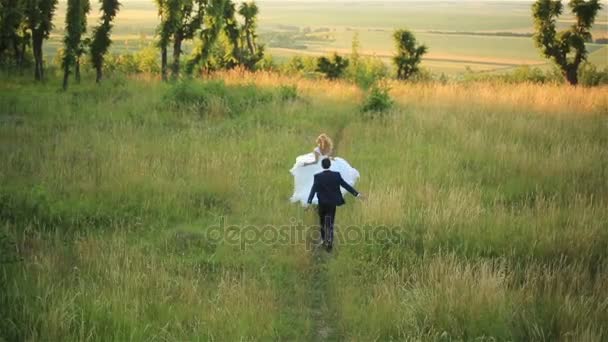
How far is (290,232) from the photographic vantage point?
8.32 m

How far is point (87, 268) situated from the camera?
21.7 feet

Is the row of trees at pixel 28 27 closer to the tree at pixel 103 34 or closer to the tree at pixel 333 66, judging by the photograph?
the tree at pixel 103 34

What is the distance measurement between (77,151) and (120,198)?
3052 mm

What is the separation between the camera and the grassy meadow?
566 cm

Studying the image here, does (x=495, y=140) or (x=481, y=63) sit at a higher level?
(x=481, y=63)

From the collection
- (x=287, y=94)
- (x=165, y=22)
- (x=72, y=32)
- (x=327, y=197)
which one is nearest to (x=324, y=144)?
(x=327, y=197)

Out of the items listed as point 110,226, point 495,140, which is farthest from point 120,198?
point 495,140

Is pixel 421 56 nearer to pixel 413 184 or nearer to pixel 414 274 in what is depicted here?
pixel 413 184

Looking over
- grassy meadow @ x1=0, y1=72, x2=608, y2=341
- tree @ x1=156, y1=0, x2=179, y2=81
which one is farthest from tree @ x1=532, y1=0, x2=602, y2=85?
tree @ x1=156, y1=0, x2=179, y2=81

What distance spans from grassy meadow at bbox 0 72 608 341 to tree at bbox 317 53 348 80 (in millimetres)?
17129

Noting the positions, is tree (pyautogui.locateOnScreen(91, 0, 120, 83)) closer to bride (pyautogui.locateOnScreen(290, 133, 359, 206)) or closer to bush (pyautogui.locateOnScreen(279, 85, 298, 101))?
bush (pyautogui.locateOnScreen(279, 85, 298, 101))

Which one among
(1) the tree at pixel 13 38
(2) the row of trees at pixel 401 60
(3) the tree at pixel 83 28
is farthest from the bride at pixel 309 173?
(2) the row of trees at pixel 401 60
